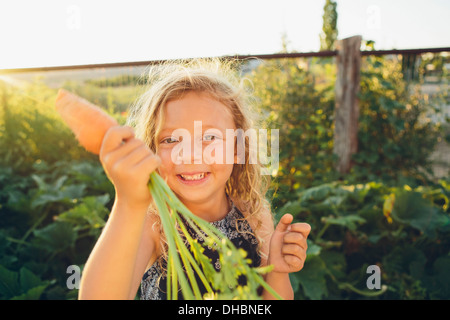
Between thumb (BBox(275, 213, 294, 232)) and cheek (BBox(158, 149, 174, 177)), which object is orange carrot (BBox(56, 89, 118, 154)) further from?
thumb (BBox(275, 213, 294, 232))

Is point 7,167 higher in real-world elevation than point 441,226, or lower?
higher

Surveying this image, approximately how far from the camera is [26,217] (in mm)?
3145

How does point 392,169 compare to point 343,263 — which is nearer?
point 343,263

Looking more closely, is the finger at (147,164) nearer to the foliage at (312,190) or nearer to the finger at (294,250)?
the finger at (294,250)

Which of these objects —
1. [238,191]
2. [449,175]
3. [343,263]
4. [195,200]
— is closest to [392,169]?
[449,175]

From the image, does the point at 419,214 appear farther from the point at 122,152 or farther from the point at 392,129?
the point at 122,152

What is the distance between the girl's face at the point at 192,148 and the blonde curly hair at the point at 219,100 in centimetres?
5

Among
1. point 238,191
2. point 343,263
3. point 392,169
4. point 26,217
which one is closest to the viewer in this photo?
point 238,191

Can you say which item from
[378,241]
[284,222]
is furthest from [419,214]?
[284,222]

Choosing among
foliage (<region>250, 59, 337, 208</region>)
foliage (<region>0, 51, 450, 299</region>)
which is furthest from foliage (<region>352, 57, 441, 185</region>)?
foliage (<region>250, 59, 337, 208</region>)

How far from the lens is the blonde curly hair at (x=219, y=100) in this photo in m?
1.41

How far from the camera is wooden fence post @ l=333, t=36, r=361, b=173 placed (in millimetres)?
3849
